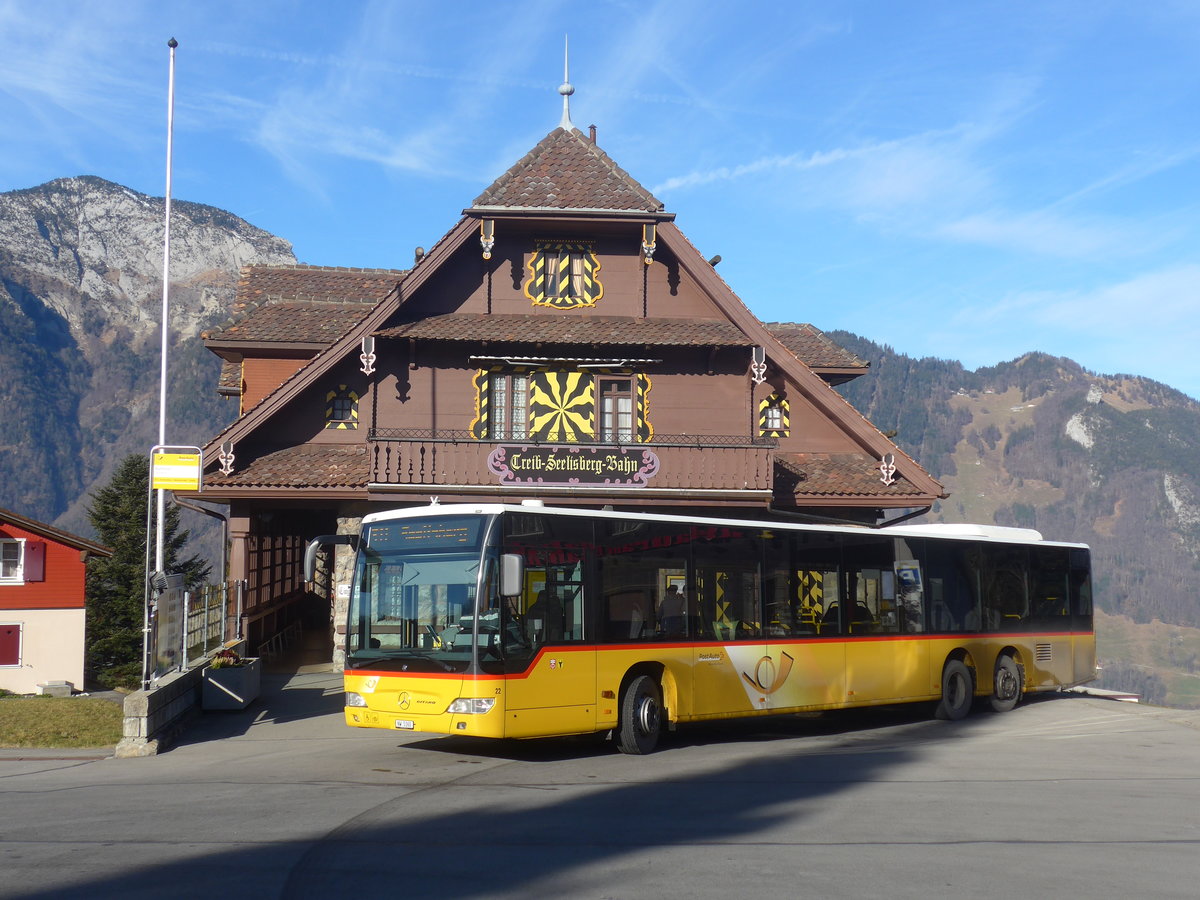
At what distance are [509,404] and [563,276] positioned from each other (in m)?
2.90

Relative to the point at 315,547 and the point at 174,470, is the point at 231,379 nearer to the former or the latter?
the point at 174,470

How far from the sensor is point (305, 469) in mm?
23812

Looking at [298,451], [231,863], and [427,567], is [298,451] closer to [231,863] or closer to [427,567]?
[427,567]

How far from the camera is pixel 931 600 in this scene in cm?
1794

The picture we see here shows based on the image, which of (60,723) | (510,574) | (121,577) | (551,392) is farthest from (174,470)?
(121,577)

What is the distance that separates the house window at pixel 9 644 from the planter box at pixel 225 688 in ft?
122

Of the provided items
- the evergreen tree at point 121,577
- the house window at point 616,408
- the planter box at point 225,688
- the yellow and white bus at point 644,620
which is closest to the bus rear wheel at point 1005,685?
the yellow and white bus at point 644,620

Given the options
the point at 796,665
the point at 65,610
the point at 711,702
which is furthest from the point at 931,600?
the point at 65,610

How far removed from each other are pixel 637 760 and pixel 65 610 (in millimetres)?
43002

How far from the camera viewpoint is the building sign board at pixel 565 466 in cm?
2367

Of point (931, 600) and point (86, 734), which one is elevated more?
point (931, 600)

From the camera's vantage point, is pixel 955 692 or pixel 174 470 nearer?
pixel 174 470

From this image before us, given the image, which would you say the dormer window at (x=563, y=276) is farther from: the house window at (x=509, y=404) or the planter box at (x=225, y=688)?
the planter box at (x=225, y=688)

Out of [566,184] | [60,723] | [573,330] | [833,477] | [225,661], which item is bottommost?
[60,723]
